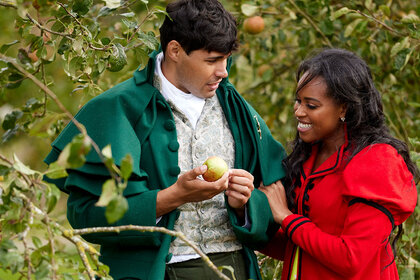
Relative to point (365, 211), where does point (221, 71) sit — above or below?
above

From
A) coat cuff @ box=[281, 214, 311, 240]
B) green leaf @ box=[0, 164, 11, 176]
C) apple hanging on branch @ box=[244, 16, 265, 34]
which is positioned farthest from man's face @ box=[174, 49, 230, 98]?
apple hanging on branch @ box=[244, 16, 265, 34]

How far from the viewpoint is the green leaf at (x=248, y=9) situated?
312 cm

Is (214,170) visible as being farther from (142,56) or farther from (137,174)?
(142,56)

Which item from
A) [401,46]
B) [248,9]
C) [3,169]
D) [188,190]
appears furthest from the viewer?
[248,9]

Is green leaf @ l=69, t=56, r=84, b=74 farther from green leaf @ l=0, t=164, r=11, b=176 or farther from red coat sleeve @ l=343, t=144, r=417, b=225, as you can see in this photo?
red coat sleeve @ l=343, t=144, r=417, b=225

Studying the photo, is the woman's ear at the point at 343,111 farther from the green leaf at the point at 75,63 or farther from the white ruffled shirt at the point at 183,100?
the green leaf at the point at 75,63

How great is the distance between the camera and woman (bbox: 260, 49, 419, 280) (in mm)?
1854

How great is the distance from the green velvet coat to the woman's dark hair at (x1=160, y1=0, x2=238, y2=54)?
0.42 ft

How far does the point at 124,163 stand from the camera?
1097mm

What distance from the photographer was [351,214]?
1866 mm

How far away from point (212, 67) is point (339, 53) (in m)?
0.50

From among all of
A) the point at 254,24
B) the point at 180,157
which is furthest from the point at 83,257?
the point at 254,24

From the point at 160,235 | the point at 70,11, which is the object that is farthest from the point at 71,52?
the point at 160,235

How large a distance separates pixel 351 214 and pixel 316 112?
13.9 inches
